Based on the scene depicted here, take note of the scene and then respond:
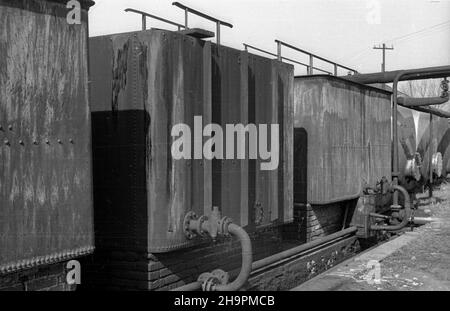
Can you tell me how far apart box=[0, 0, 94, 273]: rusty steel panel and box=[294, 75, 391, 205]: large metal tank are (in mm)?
5260

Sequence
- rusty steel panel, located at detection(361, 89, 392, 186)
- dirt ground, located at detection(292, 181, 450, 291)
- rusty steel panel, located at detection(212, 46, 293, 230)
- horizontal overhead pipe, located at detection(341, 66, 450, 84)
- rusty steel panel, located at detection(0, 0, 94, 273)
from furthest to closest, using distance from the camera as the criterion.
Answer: horizontal overhead pipe, located at detection(341, 66, 450, 84), rusty steel panel, located at detection(361, 89, 392, 186), dirt ground, located at detection(292, 181, 450, 291), rusty steel panel, located at detection(212, 46, 293, 230), rusty steel panel, located at detection(0, 0, 94, 273)

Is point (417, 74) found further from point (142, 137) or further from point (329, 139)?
point (142, 137)

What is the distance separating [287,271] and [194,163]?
2.61 meters

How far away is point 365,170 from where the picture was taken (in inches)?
381

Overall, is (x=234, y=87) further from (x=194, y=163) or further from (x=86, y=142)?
(x=86, y=142)

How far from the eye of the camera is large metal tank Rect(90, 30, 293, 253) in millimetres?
4402

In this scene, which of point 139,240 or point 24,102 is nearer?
point 24,102

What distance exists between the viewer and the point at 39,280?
10.8ft

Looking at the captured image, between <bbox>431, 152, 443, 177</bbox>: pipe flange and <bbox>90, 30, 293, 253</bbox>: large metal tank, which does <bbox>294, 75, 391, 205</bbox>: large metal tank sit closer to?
<bbox>90, 30, 293, 253</bbox>: large metal tank

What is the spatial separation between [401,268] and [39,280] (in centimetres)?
494

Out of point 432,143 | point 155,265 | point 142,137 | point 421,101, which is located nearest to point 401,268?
point 155,265

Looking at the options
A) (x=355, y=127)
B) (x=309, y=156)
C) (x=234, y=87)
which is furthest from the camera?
(x=355, y=127)

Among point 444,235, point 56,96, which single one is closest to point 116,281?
point 56,96

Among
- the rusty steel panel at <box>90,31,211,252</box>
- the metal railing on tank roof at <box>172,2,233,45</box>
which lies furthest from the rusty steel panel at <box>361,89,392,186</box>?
the rusty steel panel at <box>90,31,211,252</box>
